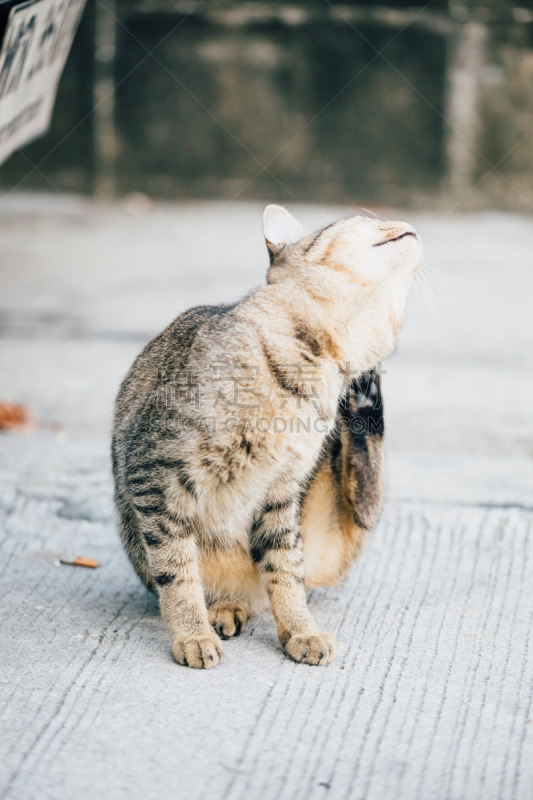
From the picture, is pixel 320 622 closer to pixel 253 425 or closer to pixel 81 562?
pixel 253 425

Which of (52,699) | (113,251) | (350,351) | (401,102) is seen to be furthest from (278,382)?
(401,102)

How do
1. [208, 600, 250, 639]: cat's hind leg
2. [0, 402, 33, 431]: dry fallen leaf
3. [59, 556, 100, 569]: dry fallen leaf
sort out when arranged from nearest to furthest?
[208, 600, 250, 639]: cat's hind leg < [59, 556, 100, 569]: dry fallen leaf < [0, 402, 33, 431]: dry fallen leaf

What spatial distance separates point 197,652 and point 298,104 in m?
6.66

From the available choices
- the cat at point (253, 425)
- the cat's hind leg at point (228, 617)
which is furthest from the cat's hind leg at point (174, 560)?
the cat's hind leg at point (228, 617)

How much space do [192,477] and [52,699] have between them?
Result: 600 millimetres

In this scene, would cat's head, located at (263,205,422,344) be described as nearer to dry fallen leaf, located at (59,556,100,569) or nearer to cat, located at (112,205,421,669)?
cat, located at (112,205,421,669)

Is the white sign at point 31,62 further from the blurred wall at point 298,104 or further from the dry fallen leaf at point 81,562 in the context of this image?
the blurred wall at point 298,104

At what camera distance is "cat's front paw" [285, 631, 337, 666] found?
239 cm

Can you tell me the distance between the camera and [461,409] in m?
4.61

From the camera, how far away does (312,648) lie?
2.40m

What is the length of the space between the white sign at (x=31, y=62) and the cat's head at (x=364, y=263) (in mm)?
1037

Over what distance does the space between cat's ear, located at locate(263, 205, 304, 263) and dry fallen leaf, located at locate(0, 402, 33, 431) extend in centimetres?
200

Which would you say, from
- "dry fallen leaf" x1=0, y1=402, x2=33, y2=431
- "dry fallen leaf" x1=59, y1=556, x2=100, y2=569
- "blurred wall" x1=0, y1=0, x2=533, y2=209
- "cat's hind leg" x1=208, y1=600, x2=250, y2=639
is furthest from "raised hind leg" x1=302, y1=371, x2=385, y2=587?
"blurred wall" x1=0, y1=0, x2=533, y2=209

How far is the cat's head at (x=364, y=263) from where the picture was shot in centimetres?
246
